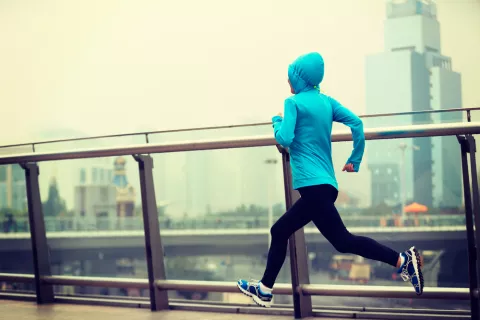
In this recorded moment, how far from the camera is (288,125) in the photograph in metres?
2.72

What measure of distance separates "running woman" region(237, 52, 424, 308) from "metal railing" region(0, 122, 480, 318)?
0.44m

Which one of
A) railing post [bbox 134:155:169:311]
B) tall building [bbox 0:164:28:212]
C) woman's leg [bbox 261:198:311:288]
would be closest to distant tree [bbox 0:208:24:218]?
tall building [bbox 0:164:28:212]

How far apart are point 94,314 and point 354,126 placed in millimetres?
2172

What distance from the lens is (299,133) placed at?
9.20 ft

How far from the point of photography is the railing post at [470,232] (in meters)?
3.14

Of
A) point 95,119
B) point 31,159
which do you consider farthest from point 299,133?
point 95,119

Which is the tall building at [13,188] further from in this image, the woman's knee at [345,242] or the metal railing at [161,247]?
the woman's knee at [345,242]

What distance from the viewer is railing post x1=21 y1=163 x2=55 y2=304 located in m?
4.65

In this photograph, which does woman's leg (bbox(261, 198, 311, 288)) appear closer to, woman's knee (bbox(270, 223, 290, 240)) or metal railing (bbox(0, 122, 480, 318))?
woman's knee (bbox(270, 223, 290, 240))

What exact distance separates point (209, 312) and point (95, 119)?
258 centimetres

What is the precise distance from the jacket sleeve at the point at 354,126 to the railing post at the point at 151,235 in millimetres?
1668

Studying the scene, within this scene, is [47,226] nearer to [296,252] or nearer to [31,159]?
[31,159]

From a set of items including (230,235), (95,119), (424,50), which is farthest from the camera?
(424,50)

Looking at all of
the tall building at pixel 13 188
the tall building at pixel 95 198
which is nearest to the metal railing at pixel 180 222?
the tall building at pixel 95 198
